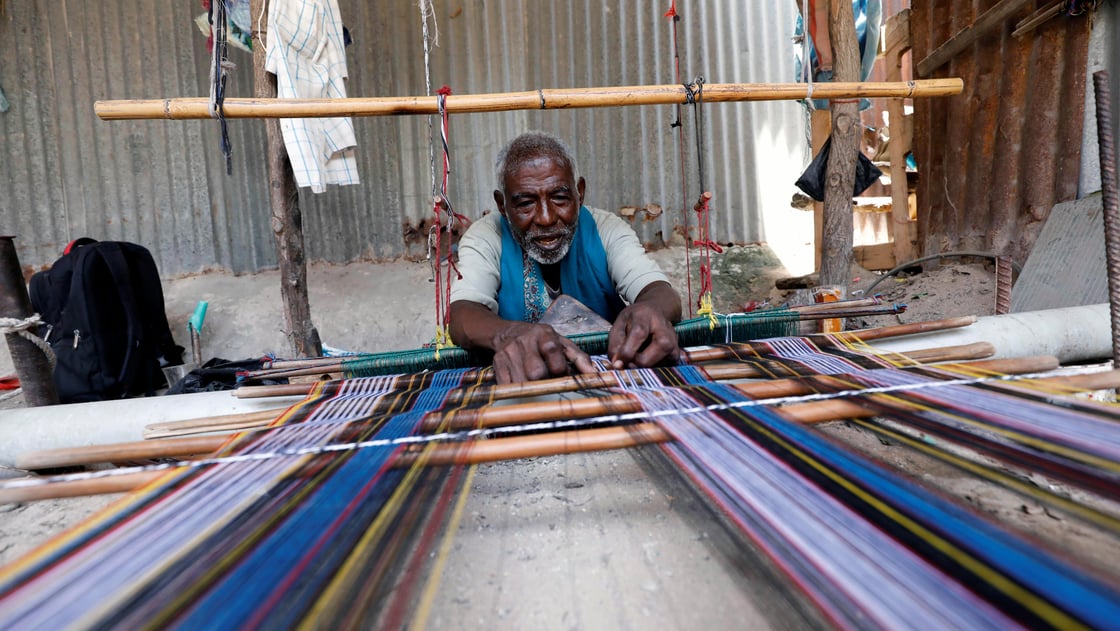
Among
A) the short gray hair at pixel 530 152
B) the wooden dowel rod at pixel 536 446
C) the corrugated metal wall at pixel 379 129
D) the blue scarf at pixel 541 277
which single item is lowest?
the wooden dowel rod at pixel 536 446

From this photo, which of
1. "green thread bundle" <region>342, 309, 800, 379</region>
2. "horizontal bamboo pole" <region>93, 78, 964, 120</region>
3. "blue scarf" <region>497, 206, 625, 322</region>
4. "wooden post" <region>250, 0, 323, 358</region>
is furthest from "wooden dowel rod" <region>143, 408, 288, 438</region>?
"wooden post" <region>250, 0, 323, 358</region>

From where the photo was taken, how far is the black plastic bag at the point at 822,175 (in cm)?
375

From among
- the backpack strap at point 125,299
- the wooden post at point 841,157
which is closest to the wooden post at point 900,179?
the wooden post at point 841,157

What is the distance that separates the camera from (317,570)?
574 millimetres

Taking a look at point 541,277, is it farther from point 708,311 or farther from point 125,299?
point 125,299

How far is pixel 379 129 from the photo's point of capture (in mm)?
5652

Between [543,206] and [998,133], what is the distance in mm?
3537

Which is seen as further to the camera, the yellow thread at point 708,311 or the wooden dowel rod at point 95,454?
the yellow thread at point 708,311

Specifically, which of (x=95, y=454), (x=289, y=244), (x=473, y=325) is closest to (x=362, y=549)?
(x=95, y=454)

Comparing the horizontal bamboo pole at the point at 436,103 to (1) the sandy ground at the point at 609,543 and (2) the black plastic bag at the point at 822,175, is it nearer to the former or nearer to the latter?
(1) the sandy ground at the point at 609,543

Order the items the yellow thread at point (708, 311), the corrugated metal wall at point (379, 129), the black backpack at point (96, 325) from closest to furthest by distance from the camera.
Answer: the yellow thread at point (708, 311)
the black backpack at point (96, 325)
the corrugated metal wall at point (379, 129)

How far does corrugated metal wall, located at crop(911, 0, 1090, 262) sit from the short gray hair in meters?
3.10

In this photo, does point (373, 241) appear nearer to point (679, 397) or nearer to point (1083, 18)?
point (679, 397)

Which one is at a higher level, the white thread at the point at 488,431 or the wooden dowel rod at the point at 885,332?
the wooden dowel rod at the point at 885,332
